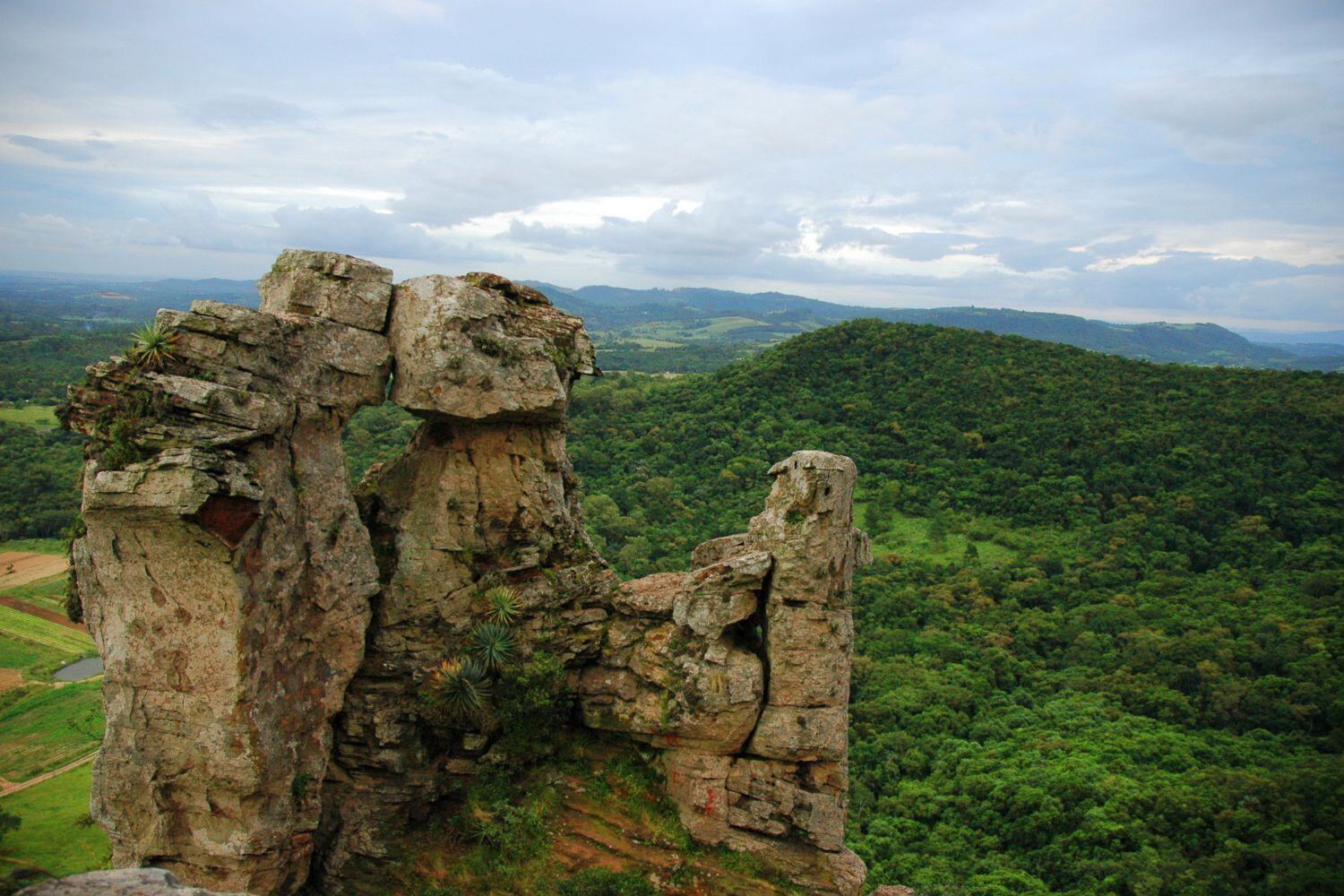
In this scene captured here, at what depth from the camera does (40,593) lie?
63.1m

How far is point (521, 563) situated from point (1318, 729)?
153 ft

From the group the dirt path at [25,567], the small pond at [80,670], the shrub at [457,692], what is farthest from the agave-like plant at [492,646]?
the dirt path at [25,567]

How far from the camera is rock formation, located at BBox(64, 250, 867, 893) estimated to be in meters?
15.5

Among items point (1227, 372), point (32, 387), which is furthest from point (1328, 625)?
point (32, 387)

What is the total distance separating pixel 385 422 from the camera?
2482 inches

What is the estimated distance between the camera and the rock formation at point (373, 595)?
15523 millimetres

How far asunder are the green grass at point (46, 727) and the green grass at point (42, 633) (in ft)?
20.9

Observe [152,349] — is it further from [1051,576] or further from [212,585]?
[1051,576]

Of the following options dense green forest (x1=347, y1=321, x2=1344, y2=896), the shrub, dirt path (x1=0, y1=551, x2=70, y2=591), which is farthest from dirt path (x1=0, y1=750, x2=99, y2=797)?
the shrub

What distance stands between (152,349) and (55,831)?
123 ft

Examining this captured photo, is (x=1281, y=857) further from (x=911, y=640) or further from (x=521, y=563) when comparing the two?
(x=521, y=563)

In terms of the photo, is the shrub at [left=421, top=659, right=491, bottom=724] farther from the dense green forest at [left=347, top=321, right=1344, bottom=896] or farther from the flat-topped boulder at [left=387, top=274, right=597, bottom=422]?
the dense green forest at [left=347, top=321, right=1344, bottom=896]

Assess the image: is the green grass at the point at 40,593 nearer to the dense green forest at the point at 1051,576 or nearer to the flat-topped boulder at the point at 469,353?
the dense green forest at the point at 1051,576

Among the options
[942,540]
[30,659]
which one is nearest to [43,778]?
[30,659]
